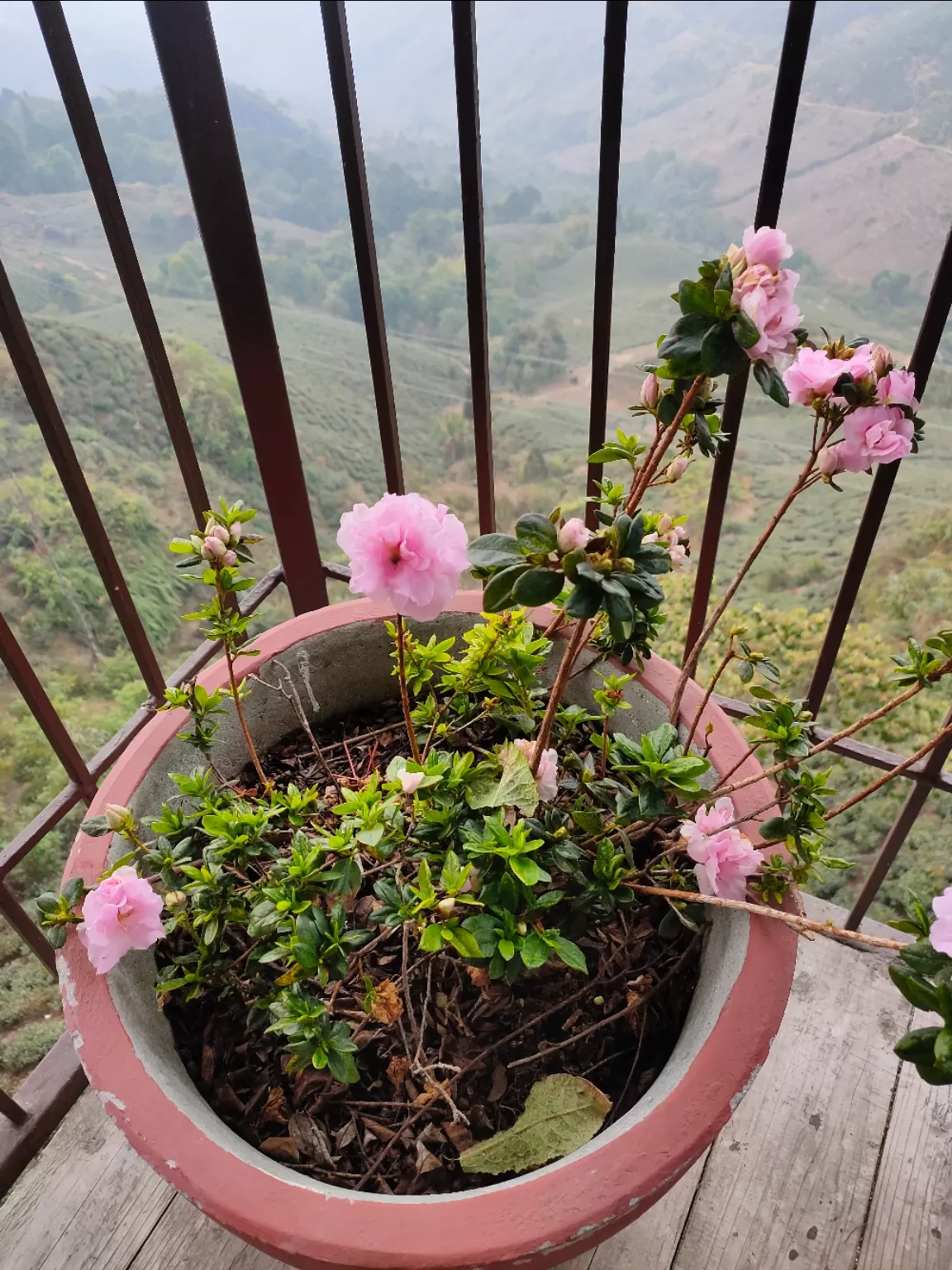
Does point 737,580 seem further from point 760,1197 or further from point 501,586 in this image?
point 760,1197

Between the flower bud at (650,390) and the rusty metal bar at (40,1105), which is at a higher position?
the flower bud at (650,390)

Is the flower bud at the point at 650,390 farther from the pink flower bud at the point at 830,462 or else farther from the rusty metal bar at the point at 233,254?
the rusty metal bar at the point at 233,254

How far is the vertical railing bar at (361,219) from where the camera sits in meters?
0.93

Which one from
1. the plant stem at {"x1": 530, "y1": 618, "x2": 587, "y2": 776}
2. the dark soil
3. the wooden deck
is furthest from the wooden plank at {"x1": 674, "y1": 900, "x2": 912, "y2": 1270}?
the plant stem at {"x1": 530, "y1": 618, "x2": 587, "y2": 776}

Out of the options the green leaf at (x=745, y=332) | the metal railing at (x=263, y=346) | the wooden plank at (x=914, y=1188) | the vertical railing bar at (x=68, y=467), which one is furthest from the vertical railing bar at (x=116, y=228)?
the wooden plank at (x=914, y=1188)

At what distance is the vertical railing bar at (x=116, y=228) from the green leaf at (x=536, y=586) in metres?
0.75

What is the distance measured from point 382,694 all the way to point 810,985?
88cm

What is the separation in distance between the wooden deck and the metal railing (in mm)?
101

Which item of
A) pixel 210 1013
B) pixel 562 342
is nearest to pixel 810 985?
pixel 210 1013

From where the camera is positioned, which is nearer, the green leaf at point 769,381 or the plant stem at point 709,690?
the green leaf at point 769,381

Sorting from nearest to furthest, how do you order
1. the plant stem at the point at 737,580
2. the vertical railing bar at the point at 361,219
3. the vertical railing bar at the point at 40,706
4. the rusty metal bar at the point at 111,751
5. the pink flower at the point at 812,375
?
the pink flower at the point at 812,375 → the plant stem at the point at 737,580 → the vertical railing bar at the point at 361,219 → the vertical railing bar at the point at 40,706 → the rusty metal bar at the point at 111,751

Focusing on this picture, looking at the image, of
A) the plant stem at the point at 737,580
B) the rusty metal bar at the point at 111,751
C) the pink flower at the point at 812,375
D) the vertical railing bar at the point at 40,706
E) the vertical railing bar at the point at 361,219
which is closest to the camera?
the pink flower at the point at 812,375

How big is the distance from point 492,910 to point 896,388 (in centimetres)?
60

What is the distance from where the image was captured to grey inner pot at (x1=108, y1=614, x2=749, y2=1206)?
75 centimetres
